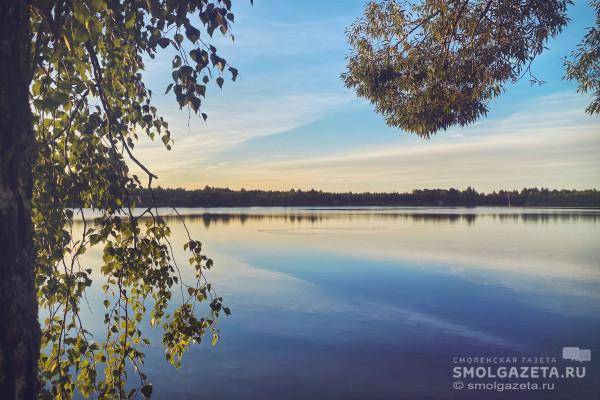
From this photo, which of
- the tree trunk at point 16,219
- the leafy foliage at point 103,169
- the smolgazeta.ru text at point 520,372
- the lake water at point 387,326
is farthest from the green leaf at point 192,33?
the smolgazeta.ru text at point 520,372

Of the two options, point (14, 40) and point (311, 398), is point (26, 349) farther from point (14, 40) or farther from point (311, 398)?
point (311, 398)

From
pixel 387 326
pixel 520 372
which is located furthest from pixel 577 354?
pixel 387 326

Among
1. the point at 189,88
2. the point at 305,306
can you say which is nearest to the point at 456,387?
the point at 305,306

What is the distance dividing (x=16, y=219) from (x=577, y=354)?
11.4 m

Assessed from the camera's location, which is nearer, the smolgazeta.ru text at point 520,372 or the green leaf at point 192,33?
the green leaf at point 192,33

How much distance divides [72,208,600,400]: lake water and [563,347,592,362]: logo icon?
5.9 inches

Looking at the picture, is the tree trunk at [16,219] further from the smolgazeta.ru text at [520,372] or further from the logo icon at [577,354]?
the logo icon at [577,354]

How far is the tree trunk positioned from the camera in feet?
8.53

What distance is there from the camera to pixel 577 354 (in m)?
10.1

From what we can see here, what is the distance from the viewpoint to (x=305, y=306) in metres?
15.0

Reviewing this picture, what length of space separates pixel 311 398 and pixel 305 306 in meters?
6.88

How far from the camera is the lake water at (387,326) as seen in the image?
8.74m

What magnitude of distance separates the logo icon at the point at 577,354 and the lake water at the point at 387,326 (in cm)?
15

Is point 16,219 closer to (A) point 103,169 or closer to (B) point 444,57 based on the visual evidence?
(A) point 103,169
